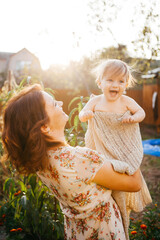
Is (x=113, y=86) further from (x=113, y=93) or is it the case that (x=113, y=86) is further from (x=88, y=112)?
(x=88, y=112)

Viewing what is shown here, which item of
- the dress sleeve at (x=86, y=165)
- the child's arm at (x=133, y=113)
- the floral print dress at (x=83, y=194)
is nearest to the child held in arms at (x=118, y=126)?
the child's arm at (x=133, y=113)

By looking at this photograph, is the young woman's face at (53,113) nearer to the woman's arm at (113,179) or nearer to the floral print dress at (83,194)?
the floral print dress at (83,194)

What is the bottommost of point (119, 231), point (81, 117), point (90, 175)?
point (119, 231)

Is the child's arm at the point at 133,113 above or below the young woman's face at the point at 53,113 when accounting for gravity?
below

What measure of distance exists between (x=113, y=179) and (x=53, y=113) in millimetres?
431

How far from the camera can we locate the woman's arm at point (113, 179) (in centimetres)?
117

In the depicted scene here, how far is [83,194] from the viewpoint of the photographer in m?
1.19

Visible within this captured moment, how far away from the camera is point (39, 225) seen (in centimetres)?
198

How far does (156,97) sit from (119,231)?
958 centimetres

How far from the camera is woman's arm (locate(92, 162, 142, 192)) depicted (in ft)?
3.84

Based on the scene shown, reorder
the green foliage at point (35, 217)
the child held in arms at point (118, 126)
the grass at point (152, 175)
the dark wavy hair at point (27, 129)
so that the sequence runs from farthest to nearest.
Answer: the grass at point (152, 175) → the green foliage at point (35, 217) → the child held in arms at point (118, 126) → the dark wavy hair at point (27, 129)

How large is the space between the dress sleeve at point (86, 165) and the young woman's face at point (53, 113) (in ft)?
0.59

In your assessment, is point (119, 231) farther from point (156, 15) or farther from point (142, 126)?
point (142, 126)

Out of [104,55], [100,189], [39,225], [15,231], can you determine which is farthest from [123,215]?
[104,55]
